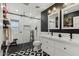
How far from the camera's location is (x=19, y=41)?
85.5 inches

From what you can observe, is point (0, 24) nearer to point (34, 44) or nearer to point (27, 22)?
point (27, 22)

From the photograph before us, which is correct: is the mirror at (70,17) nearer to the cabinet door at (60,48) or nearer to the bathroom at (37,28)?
the bathroom at (37,28)

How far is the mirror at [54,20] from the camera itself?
242cm

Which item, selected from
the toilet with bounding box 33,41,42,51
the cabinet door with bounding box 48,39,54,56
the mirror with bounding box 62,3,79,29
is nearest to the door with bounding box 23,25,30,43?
the toilet with bounding box 33,41,42,51

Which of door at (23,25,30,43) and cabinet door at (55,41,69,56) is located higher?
door at (23,25,30,43)

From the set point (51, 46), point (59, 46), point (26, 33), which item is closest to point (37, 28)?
point (26, 33)

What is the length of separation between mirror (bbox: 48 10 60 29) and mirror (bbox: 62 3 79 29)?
9.0 inches

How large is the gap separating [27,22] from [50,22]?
2.85 feet

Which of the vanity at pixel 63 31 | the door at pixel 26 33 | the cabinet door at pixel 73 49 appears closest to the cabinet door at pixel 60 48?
the vanity at pixel 63 31

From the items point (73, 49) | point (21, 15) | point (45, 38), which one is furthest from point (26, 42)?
point (73, 49)

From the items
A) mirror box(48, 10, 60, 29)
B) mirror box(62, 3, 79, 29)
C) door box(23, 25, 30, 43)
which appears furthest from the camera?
mirror box(48, 10, 60, 29)

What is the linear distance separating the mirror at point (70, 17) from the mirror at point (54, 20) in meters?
0.23

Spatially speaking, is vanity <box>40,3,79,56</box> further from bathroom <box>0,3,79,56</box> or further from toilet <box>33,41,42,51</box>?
toilet <box>33,41,42,51</box>

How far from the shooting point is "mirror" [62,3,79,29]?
1.79 m
